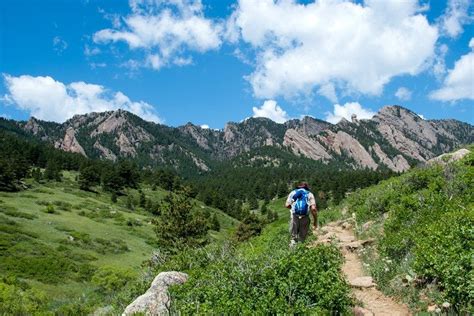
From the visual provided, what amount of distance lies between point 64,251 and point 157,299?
47.8 meters

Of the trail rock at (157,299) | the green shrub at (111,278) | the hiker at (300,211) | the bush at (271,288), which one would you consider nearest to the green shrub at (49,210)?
the green shrub at (111,278)

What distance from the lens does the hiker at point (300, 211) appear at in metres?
15.0

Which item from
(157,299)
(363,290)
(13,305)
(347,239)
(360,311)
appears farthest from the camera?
(13,305)

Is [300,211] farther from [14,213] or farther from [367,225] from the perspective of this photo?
[14,213]

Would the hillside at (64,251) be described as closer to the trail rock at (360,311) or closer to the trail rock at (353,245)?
the trail rock at (353,245)

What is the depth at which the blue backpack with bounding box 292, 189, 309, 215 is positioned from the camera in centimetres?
1494

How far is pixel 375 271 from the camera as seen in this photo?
12672 millimetres

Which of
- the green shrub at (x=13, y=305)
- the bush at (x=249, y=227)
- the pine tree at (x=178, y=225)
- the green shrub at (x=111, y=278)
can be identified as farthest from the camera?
the bush at (x=249, y=227)

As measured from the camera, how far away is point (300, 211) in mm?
14938

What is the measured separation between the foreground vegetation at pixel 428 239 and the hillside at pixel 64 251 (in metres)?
12.0

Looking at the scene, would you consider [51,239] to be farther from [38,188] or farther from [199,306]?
[199,306]

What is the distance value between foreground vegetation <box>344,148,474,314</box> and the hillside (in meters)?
12.0

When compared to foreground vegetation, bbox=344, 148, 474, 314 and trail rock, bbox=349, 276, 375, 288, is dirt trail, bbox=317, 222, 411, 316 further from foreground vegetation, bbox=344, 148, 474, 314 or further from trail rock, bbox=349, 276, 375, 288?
foreground vegetation, bbox=344, 148, 474, 314

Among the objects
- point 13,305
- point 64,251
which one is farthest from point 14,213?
point 13,305
